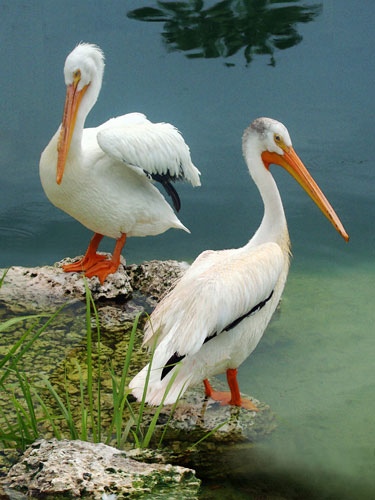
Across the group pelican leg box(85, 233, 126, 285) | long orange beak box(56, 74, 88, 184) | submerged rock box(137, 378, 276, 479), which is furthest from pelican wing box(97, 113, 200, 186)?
submerged rock box(137, 378, 276, 479)

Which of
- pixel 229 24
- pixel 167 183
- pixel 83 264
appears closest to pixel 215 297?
pixel 167 183

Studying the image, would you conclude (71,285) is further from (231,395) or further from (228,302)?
(228,302)

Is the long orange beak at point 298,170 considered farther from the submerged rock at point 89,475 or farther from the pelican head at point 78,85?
the submerged rock at point 89,475

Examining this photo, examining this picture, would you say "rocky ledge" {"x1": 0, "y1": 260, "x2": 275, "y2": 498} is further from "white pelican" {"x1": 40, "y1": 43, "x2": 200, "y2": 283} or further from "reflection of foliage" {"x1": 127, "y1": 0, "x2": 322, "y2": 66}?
"reflection of foliage" {"x1": 127, "y1": 0, "x2": 322, "y2": 66}

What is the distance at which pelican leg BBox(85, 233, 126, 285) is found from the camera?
173 inches

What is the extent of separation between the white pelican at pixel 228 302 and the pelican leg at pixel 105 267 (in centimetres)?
120

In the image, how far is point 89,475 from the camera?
211cm

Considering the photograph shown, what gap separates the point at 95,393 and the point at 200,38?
484cm

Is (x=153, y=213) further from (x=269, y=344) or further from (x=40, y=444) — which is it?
(x=40, y=444)

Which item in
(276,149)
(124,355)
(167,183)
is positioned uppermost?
(276,149)

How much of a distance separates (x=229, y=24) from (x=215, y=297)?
5046mm

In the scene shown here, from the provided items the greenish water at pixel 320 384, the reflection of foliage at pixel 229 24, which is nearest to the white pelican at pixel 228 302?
the greenish water at pixel 320 384

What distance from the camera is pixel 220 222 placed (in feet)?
18.8

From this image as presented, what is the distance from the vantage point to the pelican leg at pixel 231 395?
10.8 ft
